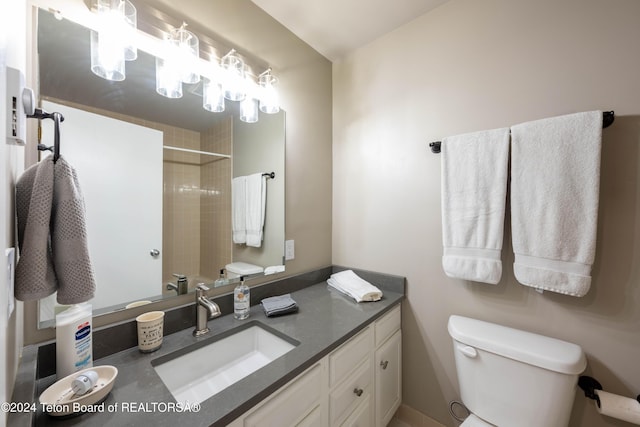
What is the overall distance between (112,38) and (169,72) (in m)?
0.20

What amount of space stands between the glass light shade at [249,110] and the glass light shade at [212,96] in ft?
0.42

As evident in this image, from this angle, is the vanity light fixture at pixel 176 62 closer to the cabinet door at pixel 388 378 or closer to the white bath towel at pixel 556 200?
the white bath towel at pixel 556 200

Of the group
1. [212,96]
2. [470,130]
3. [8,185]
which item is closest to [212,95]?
[212,96]

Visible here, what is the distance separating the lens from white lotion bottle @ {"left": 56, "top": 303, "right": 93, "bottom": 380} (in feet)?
2.30

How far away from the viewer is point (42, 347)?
743 millimetres

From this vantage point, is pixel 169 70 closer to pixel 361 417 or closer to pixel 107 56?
pixel 107 56

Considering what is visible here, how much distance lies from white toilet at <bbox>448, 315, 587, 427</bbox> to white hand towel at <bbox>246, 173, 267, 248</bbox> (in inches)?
44.8

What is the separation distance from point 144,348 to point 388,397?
126cm

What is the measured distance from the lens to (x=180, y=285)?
3.57 feet

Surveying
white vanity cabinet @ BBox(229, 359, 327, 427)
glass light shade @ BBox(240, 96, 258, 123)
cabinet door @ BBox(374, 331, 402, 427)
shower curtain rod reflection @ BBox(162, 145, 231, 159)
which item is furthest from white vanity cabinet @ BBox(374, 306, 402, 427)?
glass light shade @ BBox(240, 96, 258, 123)

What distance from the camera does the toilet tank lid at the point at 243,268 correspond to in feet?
4.28

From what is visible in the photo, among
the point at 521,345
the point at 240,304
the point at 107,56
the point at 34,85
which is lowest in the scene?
the point at 521,345

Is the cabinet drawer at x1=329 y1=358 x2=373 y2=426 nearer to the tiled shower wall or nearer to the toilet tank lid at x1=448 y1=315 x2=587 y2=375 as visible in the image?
the toilet tank lid at x1=448 y1=315 x2=587 y2=375

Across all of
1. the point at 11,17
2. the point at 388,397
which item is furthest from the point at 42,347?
the point at 388,397
